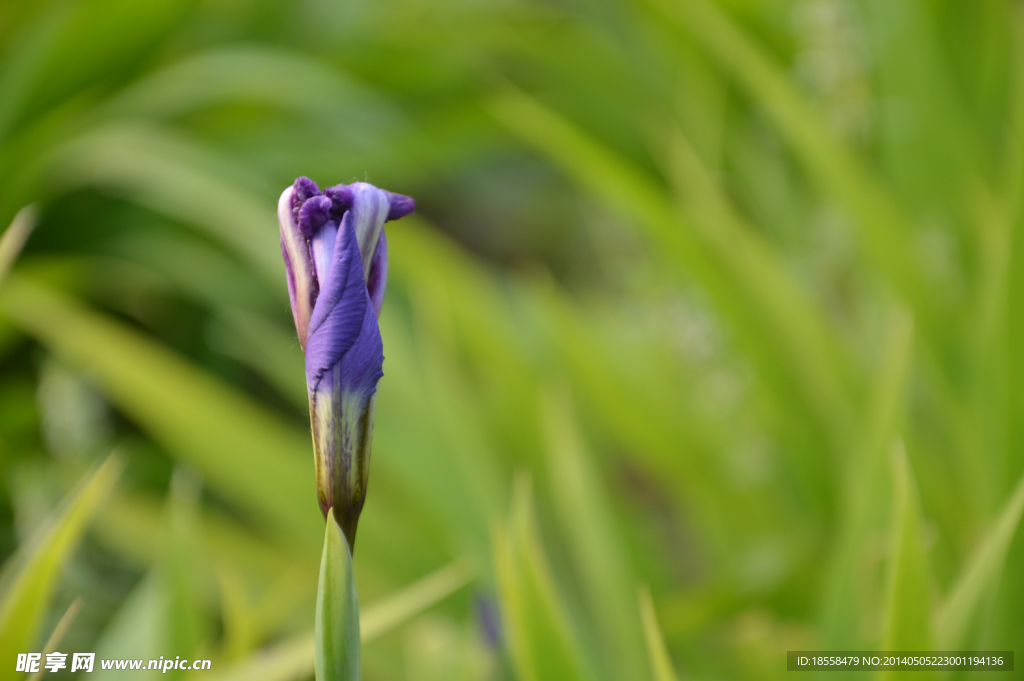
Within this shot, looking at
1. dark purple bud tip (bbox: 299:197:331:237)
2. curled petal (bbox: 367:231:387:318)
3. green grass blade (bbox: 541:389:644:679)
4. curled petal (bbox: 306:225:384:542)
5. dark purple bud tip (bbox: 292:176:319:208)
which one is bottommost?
green grass blade (bbox: 541:389:644:679)

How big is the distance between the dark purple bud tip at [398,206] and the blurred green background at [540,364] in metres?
0.20

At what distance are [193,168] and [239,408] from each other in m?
0.26

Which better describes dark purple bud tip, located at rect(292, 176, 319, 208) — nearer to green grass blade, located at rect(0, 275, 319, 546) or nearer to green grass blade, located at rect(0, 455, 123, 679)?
green grass blade, located at rect(0, 455, 123, 679)

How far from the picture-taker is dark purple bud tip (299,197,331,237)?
254mm

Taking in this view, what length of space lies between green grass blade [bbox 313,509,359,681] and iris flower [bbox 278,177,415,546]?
0.03ft

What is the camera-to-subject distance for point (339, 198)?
256 millimetres

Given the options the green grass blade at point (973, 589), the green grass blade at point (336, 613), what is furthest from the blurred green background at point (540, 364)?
the green grass blade at point (336, 613)

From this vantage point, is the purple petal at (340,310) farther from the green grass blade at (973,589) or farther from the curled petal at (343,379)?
the green grass blade at (973,589)

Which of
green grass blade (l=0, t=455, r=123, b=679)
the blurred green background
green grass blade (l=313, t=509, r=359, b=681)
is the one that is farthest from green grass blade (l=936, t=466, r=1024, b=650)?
green grass blade (l=0, t=455, r=123, b=679)

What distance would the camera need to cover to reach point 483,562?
638 millimetres

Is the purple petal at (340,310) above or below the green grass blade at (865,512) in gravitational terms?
above

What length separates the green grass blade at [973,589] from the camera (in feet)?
Result: 1.31

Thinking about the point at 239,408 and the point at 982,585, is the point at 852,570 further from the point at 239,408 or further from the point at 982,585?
the point at 239,408

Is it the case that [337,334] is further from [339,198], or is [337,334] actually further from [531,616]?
[531,616]
